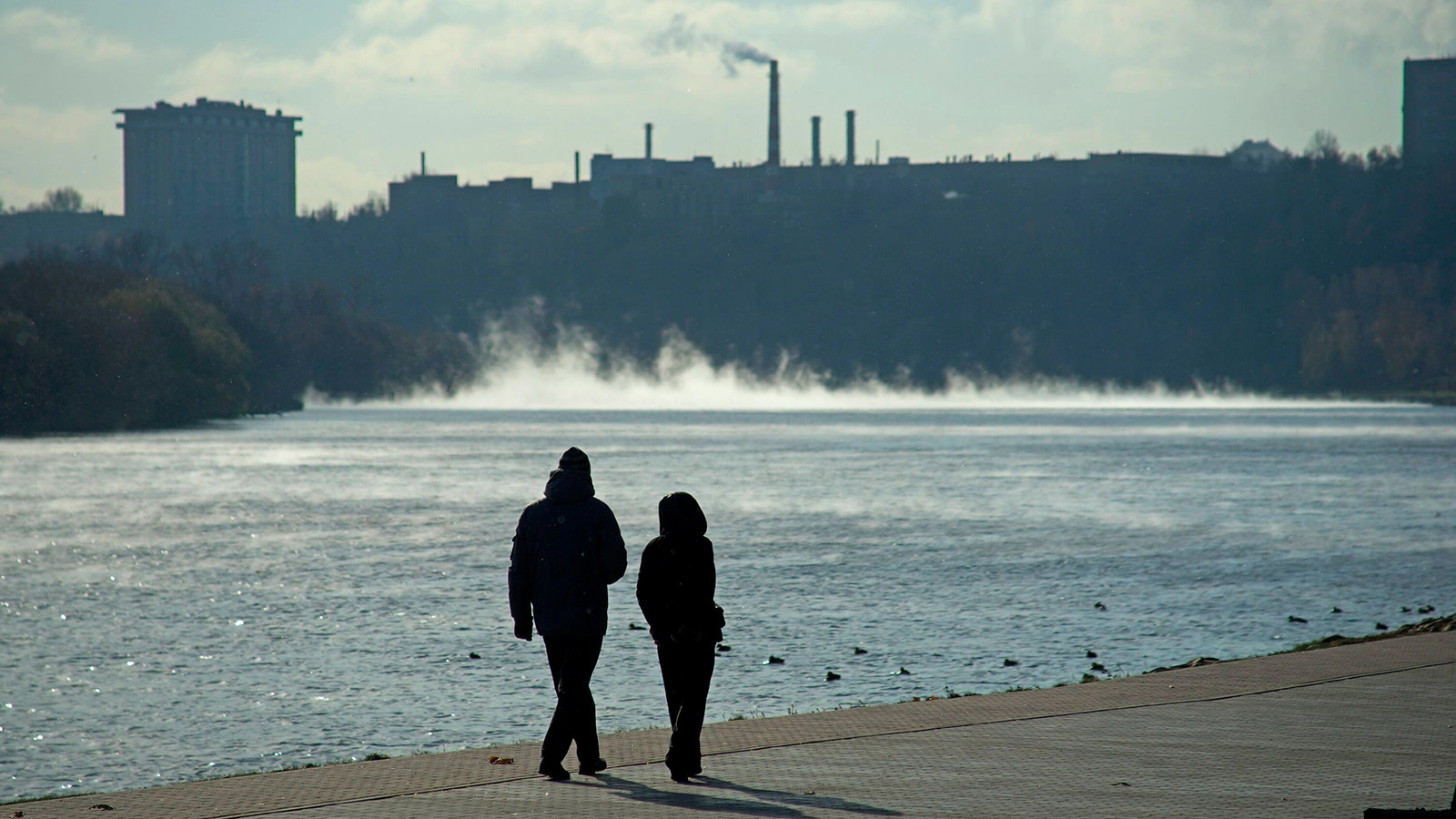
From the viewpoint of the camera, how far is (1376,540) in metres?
44.4

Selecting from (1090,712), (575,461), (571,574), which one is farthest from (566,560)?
(1090,712)

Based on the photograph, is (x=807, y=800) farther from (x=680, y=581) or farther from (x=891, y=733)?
(x=891, y=733)

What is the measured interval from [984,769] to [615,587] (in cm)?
2353

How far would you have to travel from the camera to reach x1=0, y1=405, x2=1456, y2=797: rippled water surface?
19.6 m

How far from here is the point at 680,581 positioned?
11055mm

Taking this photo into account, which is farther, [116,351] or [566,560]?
[116,351]

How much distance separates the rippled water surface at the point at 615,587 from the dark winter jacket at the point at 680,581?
273 inches

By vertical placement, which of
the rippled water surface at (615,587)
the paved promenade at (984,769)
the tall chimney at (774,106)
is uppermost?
the tall chimney at (774,106)

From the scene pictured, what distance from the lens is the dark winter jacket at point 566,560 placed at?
11.1 meters

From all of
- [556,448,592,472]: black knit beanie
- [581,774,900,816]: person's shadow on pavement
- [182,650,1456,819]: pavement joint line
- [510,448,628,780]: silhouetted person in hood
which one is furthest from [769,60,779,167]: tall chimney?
[581,774,900,816]: person's shadow on pavement

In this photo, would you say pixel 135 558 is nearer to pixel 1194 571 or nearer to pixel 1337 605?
pixel 1194 571

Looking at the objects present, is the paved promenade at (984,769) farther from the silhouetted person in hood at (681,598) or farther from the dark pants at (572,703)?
the silhouetted person in hood at (681,598)

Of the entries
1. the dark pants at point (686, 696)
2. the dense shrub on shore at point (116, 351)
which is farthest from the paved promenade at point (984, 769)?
the dense shrub on shore at point (116, 351)

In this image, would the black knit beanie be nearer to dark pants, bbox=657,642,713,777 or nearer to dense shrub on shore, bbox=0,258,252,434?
dark pants, bbox=657,642,713,777
